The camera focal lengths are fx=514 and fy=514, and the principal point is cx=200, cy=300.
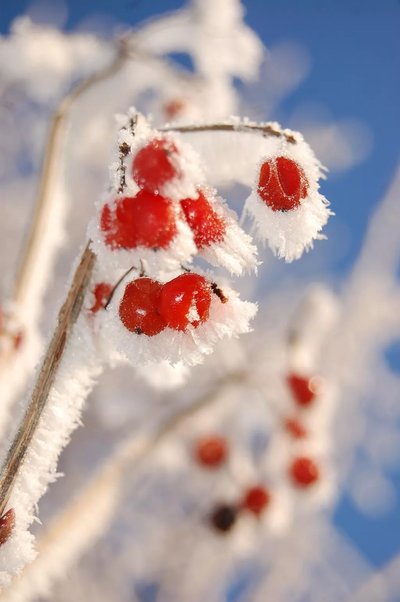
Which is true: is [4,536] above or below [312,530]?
below

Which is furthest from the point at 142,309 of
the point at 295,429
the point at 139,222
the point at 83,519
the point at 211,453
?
the point at 211,453

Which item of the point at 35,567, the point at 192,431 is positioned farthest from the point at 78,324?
the point at 192,431

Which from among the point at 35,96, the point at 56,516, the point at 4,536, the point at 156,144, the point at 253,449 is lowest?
the point at 4,536

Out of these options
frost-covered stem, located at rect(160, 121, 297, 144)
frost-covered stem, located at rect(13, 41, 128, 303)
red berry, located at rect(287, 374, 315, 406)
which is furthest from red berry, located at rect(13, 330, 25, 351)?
red berry, located at rect(287, 374, 315, 406)

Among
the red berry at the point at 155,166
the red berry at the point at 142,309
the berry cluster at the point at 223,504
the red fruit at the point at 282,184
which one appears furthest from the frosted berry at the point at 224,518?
the red berry at the point at 155,166

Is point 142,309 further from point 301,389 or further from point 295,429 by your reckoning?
point 295,429

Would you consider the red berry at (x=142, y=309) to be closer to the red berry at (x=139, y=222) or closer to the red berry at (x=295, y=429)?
the red berry at (x=139, y=222)

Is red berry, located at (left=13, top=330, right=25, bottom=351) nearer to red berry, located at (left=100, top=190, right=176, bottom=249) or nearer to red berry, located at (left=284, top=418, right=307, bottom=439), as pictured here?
red berry, located at (left=100, top=190, right=176, bottom=249)

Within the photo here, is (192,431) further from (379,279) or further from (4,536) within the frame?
(4,536)
